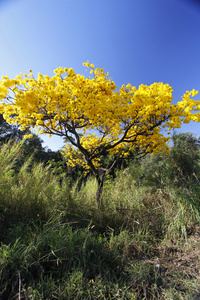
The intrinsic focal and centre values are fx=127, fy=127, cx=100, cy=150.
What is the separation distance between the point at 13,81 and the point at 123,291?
120 inches

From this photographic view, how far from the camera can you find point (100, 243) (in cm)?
178

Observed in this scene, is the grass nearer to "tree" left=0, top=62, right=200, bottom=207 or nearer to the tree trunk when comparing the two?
the tree trunk

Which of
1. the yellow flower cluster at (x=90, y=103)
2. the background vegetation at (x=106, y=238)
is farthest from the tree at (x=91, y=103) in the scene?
the background vegetation at (x=106, y=238)

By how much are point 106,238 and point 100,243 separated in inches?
5.4

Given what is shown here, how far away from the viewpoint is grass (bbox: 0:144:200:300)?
1.22 meters

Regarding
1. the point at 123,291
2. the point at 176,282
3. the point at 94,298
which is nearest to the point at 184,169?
the point at 176,282

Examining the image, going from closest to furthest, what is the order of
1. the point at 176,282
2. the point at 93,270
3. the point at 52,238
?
the point at 176,282 → the point at 93,270 → the point at 52,238

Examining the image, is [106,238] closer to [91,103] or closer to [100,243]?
[100,243]

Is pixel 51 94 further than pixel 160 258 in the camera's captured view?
Yes

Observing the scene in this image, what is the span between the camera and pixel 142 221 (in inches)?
88.5

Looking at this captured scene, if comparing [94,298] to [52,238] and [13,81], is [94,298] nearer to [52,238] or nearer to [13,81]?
[52,238]

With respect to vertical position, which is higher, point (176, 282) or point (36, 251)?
point (176, 282)

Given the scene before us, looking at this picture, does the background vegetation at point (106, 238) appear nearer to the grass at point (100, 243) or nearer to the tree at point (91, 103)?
the grass at point (100, 243)

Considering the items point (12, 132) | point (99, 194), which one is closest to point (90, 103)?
point (99, 194)
